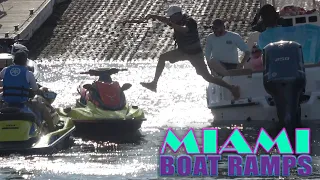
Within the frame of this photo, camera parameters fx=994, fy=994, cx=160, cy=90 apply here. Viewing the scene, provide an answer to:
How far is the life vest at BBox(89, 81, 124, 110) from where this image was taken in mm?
18656

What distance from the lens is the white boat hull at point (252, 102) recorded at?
18.8m

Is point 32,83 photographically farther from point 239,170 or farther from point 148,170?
point 239,170

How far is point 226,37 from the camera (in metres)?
19.6

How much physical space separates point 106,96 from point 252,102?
282 centimetres

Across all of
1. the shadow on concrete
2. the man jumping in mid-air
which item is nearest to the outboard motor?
the man jumping in mid-air

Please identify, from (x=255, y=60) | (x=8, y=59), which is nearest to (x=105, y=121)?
(x=255, y=60)

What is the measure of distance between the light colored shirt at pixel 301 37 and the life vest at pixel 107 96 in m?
2.94

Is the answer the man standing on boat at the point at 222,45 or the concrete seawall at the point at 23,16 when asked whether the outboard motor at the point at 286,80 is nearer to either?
the man standing on boat at the point at 222,45

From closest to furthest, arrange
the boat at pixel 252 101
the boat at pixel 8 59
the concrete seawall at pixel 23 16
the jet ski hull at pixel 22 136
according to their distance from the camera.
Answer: the jet ski hull at pixel 22 136 → the boat at pixel 252 101 → the boat at pixel 8 59 → the concrete seawall at pixel 23 16

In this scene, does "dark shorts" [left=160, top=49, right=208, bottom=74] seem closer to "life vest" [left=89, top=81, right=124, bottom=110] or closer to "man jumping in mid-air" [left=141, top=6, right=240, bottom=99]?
"man jumping in mid-air" [left=141, top=6, right=240, bottom=99]

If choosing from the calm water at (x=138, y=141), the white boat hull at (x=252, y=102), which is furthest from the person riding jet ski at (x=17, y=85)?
the white boat hull at (x=252, y=102)

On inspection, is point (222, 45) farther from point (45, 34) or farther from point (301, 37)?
point (45, 34)

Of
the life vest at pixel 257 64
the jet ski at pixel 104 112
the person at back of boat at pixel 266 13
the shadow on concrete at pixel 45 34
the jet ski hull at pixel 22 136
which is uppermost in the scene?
the shadow on concrete at pixel 45 34

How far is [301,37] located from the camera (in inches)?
768
